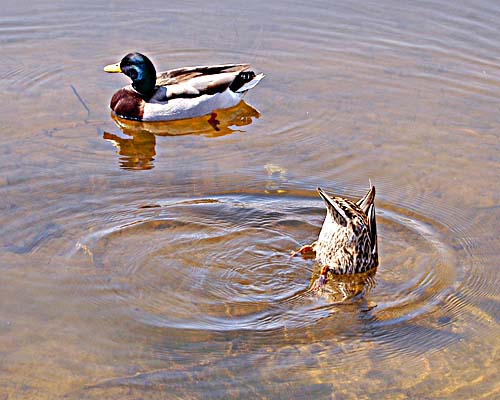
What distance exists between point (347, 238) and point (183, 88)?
4.17m

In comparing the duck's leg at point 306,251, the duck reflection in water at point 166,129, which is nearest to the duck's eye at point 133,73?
the duck reflection in water at point 166,129

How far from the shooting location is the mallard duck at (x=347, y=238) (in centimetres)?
720

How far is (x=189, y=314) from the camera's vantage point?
6.51 meters

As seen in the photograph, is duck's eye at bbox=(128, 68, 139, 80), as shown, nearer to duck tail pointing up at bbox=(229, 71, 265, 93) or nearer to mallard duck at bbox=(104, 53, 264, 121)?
mallard duck at bbox=(104, 53, 264, 121)

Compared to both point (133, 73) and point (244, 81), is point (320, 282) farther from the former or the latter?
point (133, 73)

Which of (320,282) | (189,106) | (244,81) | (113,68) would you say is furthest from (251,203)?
(113,68)

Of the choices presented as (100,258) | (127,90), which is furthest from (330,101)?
(100,258)

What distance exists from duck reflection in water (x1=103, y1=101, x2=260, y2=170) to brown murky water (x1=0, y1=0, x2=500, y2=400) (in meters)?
0.04

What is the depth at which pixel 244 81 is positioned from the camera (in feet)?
35.5

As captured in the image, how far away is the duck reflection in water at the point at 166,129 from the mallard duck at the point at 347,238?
8.48 feet

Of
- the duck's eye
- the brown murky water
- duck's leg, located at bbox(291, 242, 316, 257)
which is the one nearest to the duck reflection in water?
the brown murky water

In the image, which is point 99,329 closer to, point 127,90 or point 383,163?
point 383,163

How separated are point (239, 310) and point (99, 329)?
1.05 metres

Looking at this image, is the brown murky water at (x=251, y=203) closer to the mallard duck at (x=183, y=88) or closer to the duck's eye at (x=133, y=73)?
the mallard duck at (x=183, y=88)
